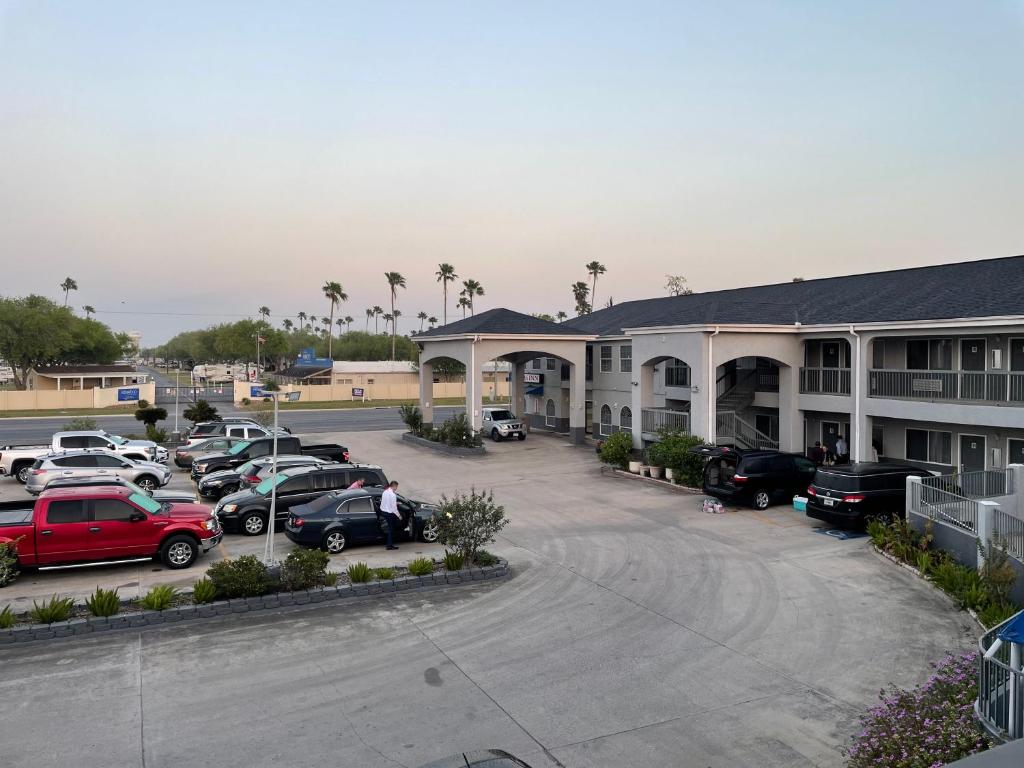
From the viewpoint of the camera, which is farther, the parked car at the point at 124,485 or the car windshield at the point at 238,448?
the car windshield at the point at 238,448

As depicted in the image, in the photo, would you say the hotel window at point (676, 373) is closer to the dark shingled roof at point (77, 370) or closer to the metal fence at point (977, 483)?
the metal fence at point (977, 483)

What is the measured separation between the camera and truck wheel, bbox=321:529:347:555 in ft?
52.0

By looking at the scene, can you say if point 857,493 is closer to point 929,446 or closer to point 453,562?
point 929,446

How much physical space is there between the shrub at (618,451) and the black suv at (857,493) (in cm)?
932

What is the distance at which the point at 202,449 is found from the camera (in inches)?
1107

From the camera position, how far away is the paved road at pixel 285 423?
42.2m

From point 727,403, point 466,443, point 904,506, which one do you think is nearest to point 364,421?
point 466,443

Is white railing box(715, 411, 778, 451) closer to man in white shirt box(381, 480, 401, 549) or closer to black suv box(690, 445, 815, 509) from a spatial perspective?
black suv box(690, 445, 815, 509)

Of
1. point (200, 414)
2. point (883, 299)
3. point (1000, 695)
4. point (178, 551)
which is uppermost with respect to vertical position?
point (883, 299)

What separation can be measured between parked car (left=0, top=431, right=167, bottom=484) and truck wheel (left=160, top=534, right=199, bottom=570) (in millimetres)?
13166

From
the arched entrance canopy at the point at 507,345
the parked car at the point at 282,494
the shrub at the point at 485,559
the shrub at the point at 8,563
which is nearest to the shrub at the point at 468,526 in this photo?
the shrub at the point at 485,559

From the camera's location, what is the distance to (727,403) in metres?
28.6

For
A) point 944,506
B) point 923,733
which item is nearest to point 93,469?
point 944,506

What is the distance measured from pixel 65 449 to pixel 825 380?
86.1ft
